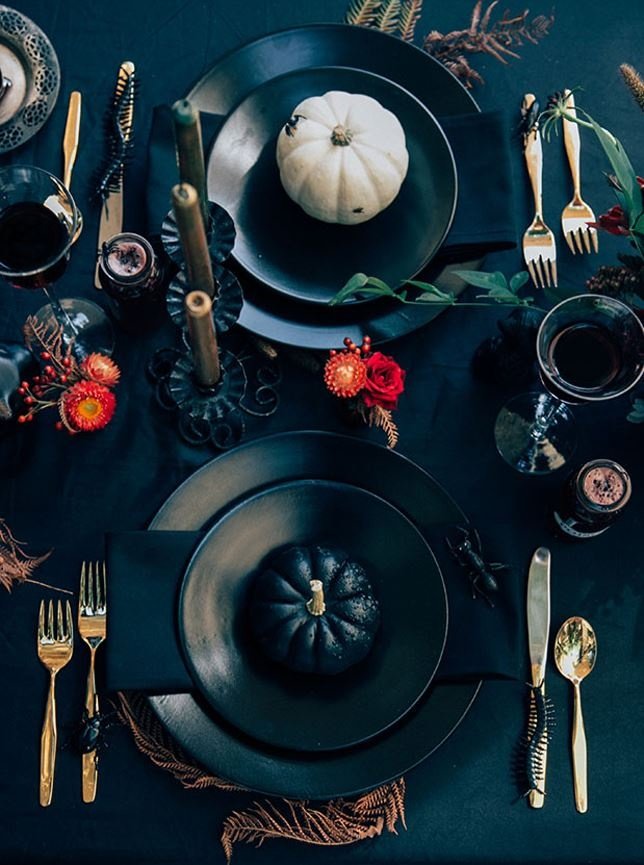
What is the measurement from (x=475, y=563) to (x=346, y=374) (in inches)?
9.3

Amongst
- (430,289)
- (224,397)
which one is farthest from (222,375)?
(430,289)

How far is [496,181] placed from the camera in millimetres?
1087

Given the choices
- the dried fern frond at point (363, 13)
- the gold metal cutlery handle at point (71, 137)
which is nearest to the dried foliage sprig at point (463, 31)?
the dried fern frond at point (363, 13)

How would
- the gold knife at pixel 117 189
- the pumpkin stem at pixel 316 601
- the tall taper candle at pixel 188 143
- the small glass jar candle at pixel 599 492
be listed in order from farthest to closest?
1. the gold knife at pixel 117 189
2. the small glass jar candle at pixel 599 492
3. the pumpkin stem at pixel 316 601
4. the tall taper candle at pixel 188 143

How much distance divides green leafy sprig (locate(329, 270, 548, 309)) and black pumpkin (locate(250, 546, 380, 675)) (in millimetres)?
274

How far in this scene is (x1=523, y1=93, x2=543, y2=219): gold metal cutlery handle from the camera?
3.83ft

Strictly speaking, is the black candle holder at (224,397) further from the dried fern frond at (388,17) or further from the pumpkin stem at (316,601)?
the dried fern frond at (388,17)

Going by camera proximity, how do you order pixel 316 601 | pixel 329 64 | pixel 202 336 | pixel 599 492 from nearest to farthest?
1. pixel 202 336
2. pixel 316 601
3. pixel 599 492
4. pixel 329 64

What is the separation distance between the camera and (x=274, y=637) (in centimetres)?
95

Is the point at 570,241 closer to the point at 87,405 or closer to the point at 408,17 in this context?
the point at 408,17

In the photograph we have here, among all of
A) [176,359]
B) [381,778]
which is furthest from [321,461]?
[381,778]

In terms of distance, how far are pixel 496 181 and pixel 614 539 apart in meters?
0.43

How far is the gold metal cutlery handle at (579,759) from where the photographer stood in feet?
3.51

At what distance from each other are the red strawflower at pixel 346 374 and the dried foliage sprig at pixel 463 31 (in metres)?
0.43
